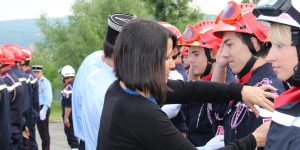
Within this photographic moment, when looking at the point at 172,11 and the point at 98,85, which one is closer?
the point at 98,85

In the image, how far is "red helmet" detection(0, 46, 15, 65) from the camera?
9.61 meters

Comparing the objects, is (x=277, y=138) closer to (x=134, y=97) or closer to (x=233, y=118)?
(x=134, y=97)

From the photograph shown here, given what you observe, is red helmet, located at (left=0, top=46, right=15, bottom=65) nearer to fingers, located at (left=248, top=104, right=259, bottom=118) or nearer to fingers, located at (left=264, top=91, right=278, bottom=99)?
fingers, located at (left=248, top=104, right=259, bottom=118)

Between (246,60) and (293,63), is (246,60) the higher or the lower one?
the lower one

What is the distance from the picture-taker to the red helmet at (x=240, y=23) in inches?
142

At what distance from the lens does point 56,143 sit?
15086 mm

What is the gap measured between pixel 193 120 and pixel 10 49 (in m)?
6.29

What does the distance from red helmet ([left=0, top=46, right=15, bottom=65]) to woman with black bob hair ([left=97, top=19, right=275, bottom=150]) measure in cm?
714

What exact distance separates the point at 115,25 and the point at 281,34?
159 cm

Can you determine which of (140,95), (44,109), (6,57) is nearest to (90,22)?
(44,109)

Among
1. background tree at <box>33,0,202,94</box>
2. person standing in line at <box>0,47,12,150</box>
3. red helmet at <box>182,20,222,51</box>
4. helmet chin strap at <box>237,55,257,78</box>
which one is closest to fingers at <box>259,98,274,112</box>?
helmet chin strap at <box>237,55,257,78</box>

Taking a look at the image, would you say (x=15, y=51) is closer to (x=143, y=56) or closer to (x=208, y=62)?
(x=208, y=62)

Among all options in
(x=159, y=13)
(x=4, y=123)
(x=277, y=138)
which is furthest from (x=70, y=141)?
(x=159, y=13)

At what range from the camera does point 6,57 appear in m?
9.73
